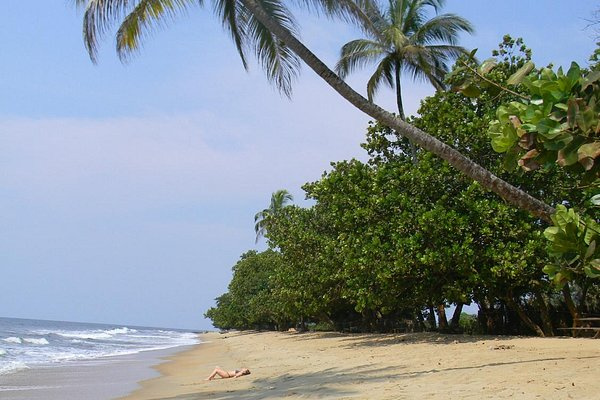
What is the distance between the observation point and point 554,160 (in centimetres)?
277

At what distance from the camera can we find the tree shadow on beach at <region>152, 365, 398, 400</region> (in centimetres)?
852

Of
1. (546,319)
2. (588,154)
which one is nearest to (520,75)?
(588,154)

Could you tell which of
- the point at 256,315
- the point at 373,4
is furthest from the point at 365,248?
the point at 256,315

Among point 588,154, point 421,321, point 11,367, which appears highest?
point 421,321

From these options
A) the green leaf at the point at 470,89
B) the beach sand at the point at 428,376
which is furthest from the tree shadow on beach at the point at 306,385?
the green leaf at the point at 470,89

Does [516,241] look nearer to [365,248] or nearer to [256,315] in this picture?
[365,248]

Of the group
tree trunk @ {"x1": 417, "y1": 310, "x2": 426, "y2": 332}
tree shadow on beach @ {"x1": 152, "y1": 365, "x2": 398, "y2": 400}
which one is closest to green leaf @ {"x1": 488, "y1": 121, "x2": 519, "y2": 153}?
tree shadow on beach @ {"x1": 152, "y1": 365, "x2": 398, "y2": 400}

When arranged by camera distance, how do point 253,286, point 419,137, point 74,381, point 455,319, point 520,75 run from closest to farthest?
1. point 520,75
2. point 419,137
3. point 74,381
4. point 455,319
5. point 253,286

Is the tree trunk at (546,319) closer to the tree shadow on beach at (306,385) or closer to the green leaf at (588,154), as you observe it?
the tree shadow on beach at (306,385)

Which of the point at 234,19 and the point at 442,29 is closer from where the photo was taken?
the point at 234,19

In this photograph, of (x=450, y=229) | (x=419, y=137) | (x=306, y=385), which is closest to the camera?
(x=419, y=137)

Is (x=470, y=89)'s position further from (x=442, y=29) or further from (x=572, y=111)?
(x=442, y=29)

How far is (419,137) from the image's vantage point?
303 inches

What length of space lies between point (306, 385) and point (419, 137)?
4361 mm
